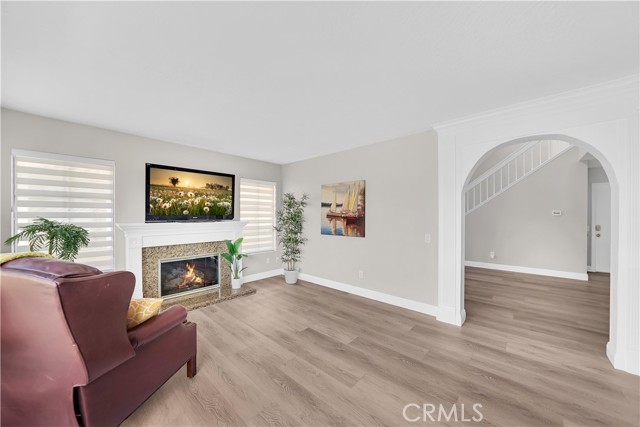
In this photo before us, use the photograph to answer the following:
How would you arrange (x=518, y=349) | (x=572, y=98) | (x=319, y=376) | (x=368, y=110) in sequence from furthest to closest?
1. (x=368, y=110)
2. (x=518, y=349)
3. (x=572, y=98)
4. (x=319, y=376)

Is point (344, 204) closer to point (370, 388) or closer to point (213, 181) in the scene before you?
point (213, 181)

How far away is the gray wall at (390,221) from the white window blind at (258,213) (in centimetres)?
106

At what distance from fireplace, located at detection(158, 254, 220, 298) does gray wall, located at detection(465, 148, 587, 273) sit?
615 cm

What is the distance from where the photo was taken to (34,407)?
128 centimetres

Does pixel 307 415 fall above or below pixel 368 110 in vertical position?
below

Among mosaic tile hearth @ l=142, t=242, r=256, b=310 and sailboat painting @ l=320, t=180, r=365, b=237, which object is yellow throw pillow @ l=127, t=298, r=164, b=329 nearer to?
mosaic tile hearth @ l=142, t=242, r=256, b=310

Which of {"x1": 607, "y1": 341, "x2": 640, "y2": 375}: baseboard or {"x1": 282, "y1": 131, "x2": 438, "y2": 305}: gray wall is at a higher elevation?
{"x1": 282, "y1": 131, "x2": 438, "y2": 305}: gray wall

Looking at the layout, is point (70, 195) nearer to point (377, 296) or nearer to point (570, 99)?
point (377, 296)

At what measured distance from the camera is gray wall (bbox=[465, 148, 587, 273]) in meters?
4.91

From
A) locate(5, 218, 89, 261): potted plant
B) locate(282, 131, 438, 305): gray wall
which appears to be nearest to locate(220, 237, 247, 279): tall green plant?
locate(282, 131, 438, 305): gray wall

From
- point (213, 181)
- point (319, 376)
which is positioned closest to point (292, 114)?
point (213, 181)

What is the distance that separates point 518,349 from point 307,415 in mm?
2246

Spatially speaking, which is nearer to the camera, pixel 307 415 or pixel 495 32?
pixel 495 32

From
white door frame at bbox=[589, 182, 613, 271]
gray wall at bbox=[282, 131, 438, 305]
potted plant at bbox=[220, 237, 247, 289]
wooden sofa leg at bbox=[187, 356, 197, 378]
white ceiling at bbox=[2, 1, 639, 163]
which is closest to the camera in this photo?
white ceiling at bbox=[2, 1, 639, 163]
